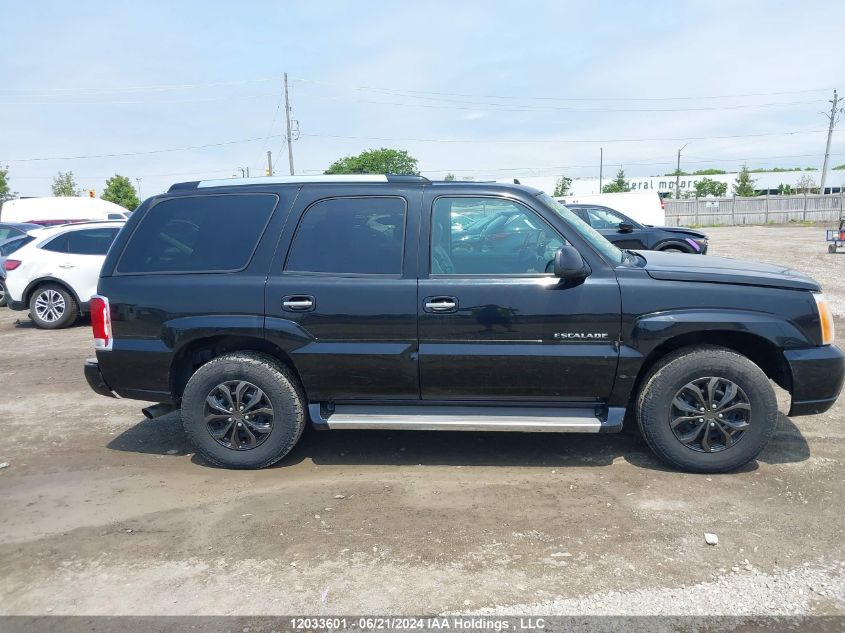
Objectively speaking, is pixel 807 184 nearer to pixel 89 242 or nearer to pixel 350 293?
pixel 89 242

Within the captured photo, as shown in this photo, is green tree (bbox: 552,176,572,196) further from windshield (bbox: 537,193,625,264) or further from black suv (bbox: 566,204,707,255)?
windshield (bbox: 537,193,625,264)

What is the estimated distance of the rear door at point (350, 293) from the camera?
13.5 feet

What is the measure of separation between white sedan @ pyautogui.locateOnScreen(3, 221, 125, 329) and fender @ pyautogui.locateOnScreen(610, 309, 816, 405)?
28.9 feet

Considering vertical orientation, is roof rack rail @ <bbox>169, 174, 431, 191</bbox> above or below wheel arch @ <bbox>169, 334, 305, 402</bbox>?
above

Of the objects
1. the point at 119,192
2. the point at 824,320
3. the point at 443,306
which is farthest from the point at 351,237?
the point at 119,192

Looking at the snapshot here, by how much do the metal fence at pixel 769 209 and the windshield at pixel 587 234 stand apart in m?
42.9

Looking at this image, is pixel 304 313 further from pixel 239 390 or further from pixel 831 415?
pixel 831 415

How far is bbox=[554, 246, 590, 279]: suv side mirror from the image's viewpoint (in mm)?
3869

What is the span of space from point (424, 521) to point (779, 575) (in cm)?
181

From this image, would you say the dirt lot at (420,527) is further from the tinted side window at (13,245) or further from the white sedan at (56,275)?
the tinted side window at (13,245)

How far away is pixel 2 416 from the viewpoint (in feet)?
19.2

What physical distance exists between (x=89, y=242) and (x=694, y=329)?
9720 millimetres

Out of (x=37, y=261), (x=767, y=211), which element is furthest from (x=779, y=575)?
(x=767, y=211)

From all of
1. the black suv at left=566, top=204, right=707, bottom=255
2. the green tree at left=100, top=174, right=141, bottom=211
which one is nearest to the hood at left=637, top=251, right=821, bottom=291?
the black suv at left=566, top=204, right=707, bottom=255
